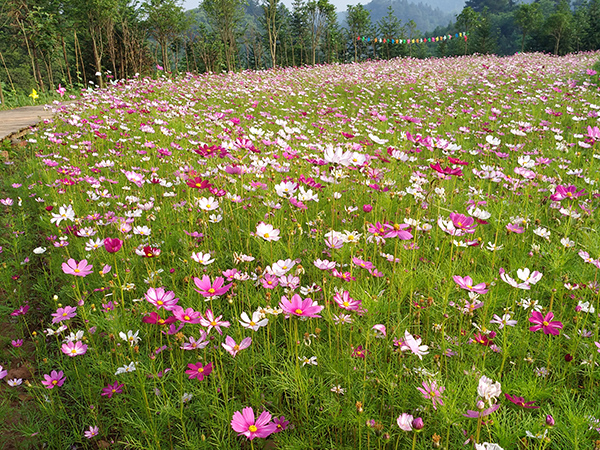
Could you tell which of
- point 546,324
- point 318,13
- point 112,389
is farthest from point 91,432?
point 318,13

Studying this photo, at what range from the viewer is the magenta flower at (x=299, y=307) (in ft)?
3.34

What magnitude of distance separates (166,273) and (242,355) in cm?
81

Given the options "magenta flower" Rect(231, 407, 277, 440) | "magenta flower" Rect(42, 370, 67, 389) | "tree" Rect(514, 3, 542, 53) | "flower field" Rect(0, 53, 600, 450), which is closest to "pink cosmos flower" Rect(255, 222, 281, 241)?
"flower field" Rect(0, 53, 600, 450)

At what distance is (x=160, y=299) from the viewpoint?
1.22 metres

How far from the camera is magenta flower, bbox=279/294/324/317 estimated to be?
1017 mm

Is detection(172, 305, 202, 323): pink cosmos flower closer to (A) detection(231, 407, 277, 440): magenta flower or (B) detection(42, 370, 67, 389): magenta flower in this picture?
(A) detection(231, 407, 277, 440): magenta flower

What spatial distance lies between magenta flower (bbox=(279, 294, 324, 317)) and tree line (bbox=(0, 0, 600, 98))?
318 inches

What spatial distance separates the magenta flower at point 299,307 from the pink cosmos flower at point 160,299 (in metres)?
0.38

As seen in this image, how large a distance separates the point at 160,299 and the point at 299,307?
501 mm

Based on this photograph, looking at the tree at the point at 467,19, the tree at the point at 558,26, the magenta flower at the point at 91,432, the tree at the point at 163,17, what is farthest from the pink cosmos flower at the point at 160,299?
the tree at the point at 467,19

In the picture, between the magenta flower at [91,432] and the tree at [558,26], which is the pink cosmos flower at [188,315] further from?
the tree at [558,26]

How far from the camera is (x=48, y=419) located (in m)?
1.41

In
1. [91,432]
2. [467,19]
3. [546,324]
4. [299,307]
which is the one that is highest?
[467,19]

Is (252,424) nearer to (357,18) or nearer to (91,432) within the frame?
(91,432)
